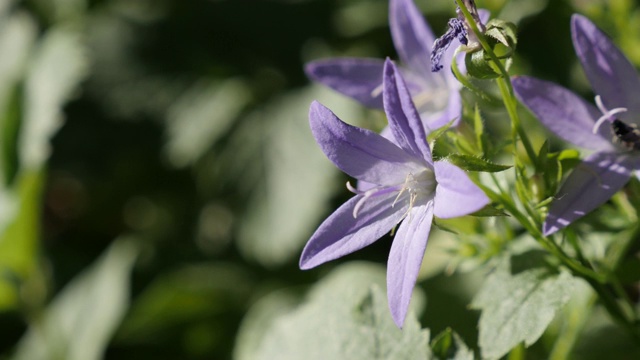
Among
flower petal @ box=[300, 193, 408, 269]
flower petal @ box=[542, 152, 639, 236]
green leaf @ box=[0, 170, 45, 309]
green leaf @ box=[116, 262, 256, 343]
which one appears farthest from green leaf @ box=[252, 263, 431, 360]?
green leaf @ box=[0, 170, 45, 309]

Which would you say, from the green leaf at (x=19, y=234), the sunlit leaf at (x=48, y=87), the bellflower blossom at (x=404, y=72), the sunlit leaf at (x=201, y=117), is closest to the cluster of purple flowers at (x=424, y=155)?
the bellflower blossom at (x=404, y=72)

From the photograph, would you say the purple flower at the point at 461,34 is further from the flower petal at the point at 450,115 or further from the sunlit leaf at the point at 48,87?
the sunlit leaf at the point at 48,87

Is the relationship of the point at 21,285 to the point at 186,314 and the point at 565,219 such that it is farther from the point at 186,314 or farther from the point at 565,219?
the point at 565,219

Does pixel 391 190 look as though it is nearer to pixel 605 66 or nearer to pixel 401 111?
pixel 401 111

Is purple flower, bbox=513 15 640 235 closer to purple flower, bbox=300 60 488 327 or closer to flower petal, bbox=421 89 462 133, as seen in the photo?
flower petal, bbox=421 89 462 133

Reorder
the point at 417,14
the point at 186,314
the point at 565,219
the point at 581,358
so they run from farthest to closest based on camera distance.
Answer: the point at 186,314
the point at 581,358
the point at 417,14
the point at 565,219

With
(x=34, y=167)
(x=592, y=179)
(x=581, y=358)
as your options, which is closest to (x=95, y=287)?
(x=34, y=167)
